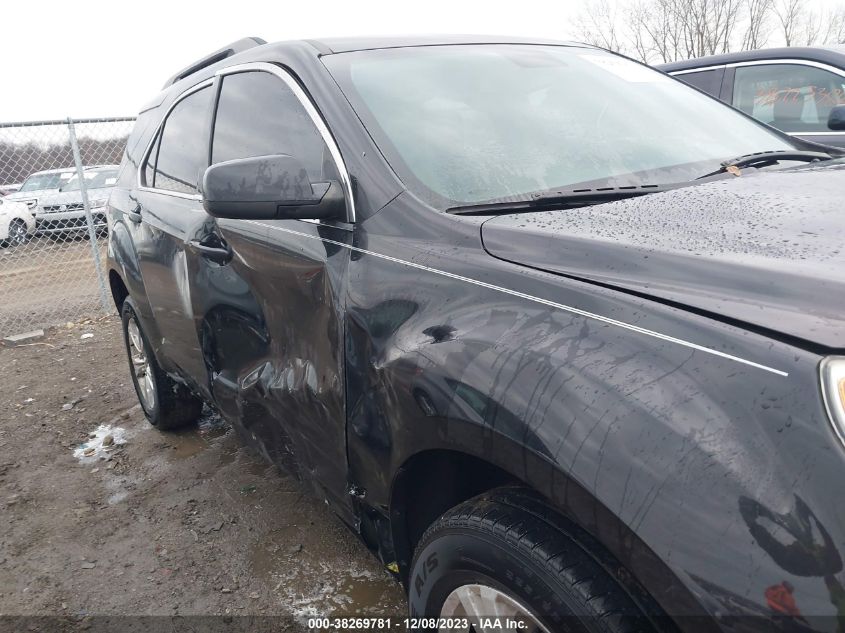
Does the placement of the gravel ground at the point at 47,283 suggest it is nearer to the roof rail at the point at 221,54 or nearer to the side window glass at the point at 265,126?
the roof rail at the point at 221,54

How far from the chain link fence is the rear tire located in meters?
2.62

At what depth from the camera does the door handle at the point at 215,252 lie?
98.4 inches

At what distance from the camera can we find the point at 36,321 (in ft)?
25.2

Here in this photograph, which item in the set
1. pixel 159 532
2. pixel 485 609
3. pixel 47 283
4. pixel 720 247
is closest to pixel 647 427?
pixel 720 247

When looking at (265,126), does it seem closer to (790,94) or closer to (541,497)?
(541,497)

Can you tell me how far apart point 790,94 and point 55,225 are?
34.0 feet

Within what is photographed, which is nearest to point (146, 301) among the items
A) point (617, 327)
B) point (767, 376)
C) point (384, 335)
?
point (384, 335)

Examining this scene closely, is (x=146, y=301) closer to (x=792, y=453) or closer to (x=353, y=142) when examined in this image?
(x=353, y=142)

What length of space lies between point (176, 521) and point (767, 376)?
2745 millimetres

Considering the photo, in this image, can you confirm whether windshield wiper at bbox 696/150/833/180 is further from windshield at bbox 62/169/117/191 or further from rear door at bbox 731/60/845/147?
windshield at bbox 62/169/117/191

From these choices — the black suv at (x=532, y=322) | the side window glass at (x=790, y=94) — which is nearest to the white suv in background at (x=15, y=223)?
the black suv at (x=532, y=322)

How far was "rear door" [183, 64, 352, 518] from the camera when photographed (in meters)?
1.98

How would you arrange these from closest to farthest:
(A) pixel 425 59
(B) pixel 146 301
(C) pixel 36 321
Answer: (A) pixel 425 59 < (B) pixel 146 301 < (C) pixel 36 321

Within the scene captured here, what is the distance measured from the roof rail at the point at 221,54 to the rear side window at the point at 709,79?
383cm
